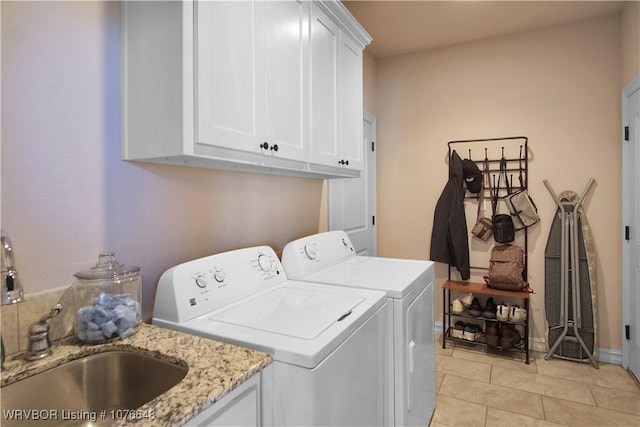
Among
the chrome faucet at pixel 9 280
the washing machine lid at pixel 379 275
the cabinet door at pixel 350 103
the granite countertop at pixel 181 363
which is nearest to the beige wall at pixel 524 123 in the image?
the cabinet door at pixel 350 103

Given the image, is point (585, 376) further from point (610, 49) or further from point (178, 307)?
point (178, 307)

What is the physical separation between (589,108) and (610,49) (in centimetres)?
46

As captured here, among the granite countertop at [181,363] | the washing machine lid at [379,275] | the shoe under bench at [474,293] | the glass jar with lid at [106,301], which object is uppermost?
the glass jar with lid at [106,301]

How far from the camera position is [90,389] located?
93cm

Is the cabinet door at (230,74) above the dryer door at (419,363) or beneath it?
above

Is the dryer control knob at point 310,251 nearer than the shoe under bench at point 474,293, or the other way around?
the dryer control knob at point 310,251

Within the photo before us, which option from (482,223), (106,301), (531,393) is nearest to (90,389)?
(106,301)

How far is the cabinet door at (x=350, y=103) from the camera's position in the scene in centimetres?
201

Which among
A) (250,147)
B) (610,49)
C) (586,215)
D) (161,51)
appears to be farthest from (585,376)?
(161,51)

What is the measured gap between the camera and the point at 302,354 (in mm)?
916

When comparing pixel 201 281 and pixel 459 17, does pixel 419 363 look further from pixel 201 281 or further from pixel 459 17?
pixel 459 17

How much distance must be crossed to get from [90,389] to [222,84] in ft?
3.20

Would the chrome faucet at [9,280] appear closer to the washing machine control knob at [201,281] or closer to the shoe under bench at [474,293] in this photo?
the washing machine control knob at [201,281]

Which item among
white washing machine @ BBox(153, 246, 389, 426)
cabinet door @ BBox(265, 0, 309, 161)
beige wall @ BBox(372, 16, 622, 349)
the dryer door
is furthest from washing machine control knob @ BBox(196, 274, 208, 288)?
beige wall @ BBox(372, 16, 622, 349)
